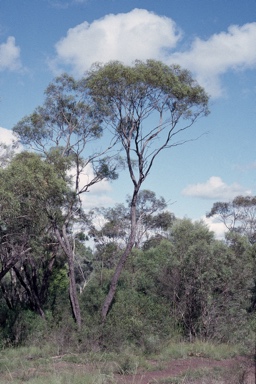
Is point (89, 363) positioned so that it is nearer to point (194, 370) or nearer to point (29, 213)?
point (194, 370)

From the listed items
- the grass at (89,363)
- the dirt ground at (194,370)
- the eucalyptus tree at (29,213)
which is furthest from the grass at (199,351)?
the eucalyptus tree at (29,213)

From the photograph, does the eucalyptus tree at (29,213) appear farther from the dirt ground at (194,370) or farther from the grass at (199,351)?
the dirt ground at (194,370)

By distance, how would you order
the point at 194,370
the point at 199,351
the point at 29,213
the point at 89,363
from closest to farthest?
the point at 194,370, the point at 89,363, the point at 199,351, the point at 29,213

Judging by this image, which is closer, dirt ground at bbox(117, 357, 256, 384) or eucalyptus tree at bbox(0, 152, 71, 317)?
dirt ground at bbox(117, 357, 256, 384)

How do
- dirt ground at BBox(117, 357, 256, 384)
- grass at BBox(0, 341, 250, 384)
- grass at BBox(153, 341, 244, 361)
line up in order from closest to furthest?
dirt ground at BBox(117, 357, 256, 384)
grass at BBox(0, 341, 250, 384)
grass at BBox(153, 341, 244, 361)

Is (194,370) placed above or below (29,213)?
below

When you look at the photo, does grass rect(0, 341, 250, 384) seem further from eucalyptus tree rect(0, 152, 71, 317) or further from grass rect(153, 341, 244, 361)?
eucalyptus tree rect(0, 152, 71, 317)

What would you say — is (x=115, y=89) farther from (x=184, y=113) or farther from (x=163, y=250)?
(x=163, y=250)

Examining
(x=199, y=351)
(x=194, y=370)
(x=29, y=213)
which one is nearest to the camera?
(x=194, y=370)

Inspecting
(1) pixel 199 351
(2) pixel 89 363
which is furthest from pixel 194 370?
(1) pixel 199 351

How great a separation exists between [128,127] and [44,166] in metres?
4.07

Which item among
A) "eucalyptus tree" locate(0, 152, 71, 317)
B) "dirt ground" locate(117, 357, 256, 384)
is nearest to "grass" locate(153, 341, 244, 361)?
"dirt ground" locate(117, 357, 256, 384)

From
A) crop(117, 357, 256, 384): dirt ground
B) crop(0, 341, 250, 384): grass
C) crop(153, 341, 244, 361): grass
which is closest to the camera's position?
crop(117, 357, 256, 384): dirt ground

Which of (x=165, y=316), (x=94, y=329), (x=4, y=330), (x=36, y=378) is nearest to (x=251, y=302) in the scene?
(x=165, y=316)
